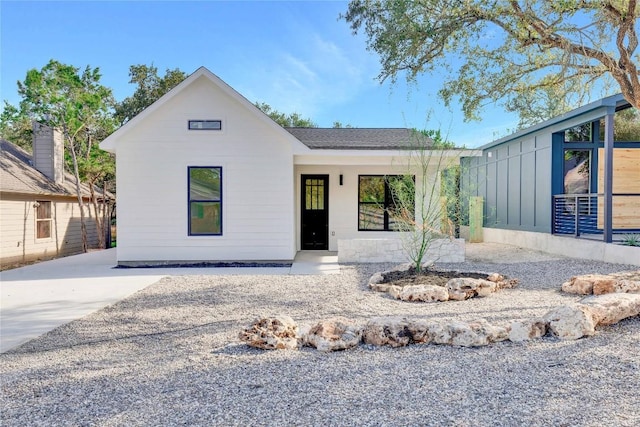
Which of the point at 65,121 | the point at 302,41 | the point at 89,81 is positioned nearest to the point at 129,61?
the point at 89,81

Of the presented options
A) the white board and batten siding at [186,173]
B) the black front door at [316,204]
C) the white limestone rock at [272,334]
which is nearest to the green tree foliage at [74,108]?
the white board and batten siding at [186,173]

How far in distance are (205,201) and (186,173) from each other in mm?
783

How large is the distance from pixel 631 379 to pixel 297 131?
10.7 meters

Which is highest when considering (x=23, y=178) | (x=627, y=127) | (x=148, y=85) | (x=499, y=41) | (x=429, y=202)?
(x=148, y=85)

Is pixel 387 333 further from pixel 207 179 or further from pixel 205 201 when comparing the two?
pixel 207 179

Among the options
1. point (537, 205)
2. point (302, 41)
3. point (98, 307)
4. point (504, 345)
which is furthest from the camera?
point (302, 41)

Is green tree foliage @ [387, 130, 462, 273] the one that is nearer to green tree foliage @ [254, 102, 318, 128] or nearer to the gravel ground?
the gravel ground

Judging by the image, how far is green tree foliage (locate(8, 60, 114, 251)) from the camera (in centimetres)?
1357

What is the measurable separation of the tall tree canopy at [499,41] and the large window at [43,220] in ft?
40.8

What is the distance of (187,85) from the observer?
9055mm

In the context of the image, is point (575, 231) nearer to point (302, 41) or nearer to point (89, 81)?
point (302, 41)

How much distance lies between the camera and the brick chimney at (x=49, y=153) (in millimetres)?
14484

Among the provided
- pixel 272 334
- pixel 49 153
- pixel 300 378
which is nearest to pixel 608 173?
pixel 272 334

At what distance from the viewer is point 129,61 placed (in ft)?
69.1
